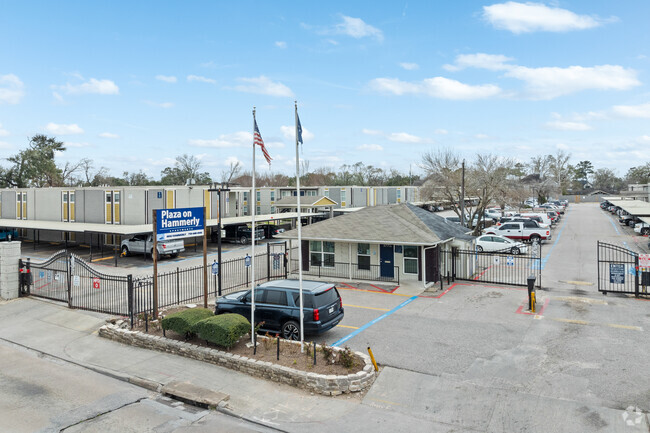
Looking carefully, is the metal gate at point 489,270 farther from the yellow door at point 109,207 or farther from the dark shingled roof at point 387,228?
the yellow door at point 109,207

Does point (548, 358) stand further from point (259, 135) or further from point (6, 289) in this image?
point (6, 289)

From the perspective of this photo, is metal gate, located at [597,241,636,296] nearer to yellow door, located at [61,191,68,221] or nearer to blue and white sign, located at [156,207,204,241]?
blue and white sign, located at [156,207,204,241]

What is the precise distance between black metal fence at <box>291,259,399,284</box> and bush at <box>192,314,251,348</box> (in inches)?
432

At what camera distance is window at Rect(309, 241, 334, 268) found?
23953 mm

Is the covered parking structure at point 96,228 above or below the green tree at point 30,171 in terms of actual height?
below

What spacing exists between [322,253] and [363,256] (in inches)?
94.9

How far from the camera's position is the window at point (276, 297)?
13617 mm

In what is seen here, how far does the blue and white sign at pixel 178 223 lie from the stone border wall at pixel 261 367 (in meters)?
3.17

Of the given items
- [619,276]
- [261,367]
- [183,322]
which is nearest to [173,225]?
[183,322]

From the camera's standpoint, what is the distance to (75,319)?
16.2 m

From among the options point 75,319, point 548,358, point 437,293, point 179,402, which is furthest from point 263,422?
point 437,293

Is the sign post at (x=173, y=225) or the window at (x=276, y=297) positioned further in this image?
the sign post at (x=173, y=225)

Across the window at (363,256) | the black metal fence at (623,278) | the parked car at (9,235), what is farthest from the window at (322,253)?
the parked car at (9,235)

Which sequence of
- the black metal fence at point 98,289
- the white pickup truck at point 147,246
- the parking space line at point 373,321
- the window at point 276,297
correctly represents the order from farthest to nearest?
1. the white pickup truck at point 147,246
2. the black metal fence at point 98,289
3. the window at point 276,297
4. the parking space line at point 373,321
